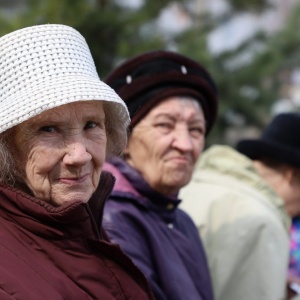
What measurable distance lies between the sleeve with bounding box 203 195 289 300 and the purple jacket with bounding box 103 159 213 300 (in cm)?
29

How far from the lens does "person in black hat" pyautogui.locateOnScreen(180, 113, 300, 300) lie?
10.5ft

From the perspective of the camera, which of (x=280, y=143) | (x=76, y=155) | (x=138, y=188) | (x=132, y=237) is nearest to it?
(x=76, y=155)

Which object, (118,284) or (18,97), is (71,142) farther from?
(118,284)

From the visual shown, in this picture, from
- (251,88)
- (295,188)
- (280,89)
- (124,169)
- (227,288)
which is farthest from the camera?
(280,89)

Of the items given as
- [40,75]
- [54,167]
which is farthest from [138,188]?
[40,75]

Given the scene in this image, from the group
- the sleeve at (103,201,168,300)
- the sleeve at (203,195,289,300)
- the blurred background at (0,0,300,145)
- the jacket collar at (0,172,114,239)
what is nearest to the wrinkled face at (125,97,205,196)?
the sleeve at (103,201,168,300)

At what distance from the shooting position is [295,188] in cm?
376

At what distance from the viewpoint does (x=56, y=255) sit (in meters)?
1.89

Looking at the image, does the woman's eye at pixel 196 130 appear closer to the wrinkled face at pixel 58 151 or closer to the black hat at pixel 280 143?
the black hat at pixel 280 143

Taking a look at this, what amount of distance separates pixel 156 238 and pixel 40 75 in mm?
965

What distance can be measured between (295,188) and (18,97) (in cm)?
217

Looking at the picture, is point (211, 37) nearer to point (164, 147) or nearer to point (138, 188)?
point (164, 147)

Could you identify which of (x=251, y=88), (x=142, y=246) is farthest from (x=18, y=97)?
(x=251, y=88)

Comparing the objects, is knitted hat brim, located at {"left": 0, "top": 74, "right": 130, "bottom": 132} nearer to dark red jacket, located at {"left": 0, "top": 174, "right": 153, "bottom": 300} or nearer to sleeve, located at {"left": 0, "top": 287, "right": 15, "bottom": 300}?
dark red jacket, located at {"left": 0, "top": 174, "right": 153, "bottom": 300}
